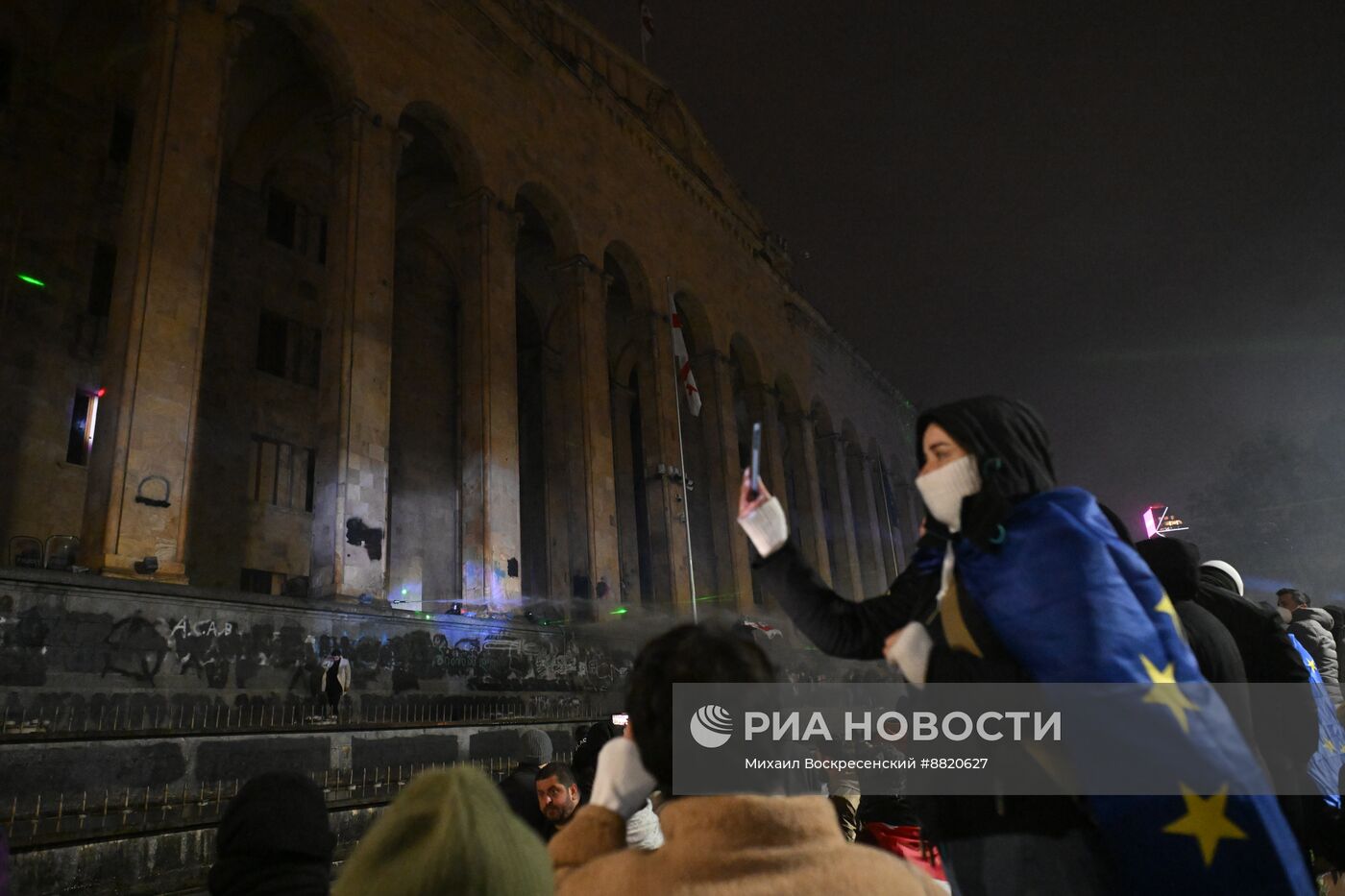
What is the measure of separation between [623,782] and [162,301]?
1188 centimetres

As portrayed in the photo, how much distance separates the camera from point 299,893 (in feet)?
5.98

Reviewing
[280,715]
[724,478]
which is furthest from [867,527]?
[280,715]

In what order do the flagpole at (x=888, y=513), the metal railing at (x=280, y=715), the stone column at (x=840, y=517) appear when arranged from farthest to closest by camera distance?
the flagpole at (x=888, y=513) < the stone column at (x=840, y=517) < the metal railing at (x=280, y=715)

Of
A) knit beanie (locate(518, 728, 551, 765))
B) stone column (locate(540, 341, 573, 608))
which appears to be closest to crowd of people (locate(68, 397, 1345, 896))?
knit beanie (locate(518, 728, 551, 765))

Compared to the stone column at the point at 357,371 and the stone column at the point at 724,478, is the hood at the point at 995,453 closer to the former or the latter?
the stone column at the point at 357,371

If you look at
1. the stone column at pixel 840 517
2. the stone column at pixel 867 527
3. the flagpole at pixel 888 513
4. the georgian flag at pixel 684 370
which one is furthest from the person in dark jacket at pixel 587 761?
the flagpole at pixel 888 513

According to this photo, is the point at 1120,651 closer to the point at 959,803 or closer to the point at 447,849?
the point at 959,803

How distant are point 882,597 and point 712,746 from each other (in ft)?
3.74

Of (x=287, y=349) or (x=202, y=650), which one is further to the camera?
(x=287, y=349)

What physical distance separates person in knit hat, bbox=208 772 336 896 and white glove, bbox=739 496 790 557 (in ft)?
4.46

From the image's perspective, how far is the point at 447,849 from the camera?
1.35 meters

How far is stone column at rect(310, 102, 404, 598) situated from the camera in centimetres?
1229

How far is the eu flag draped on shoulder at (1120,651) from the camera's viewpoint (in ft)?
5.19

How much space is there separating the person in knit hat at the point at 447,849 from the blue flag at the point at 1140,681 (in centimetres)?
117
